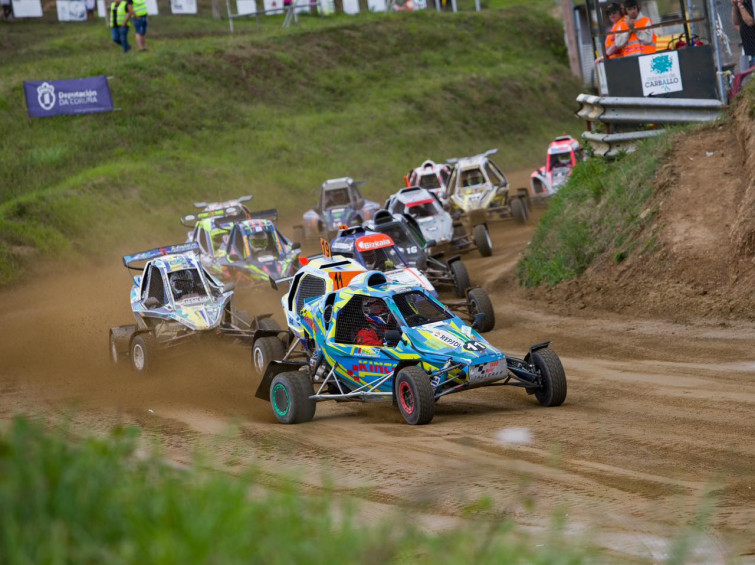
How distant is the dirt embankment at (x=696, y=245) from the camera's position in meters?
13.4

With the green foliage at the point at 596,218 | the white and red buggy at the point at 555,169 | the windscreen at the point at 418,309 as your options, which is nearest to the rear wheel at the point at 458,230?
the green foliage at the point at 596,218

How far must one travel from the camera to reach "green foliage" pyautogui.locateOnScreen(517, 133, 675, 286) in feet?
51.7

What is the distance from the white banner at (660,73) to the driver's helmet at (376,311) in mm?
8117

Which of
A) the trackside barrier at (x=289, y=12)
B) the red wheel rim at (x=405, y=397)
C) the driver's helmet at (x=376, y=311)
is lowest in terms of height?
the red wheel rim at (x=405, y=397)

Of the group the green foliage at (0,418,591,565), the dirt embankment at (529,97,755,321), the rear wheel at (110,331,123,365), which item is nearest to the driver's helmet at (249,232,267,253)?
the rear wheel at (110,331,123,365)

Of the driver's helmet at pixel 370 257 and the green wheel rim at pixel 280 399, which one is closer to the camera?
the green wheel rim at pixel 280 399

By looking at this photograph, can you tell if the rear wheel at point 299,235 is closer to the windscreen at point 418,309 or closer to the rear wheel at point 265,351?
the rear wheel at point 265,351

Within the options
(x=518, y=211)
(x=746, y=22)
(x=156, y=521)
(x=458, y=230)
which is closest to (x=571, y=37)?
(x=518, y=211)

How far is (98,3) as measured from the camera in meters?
51.8

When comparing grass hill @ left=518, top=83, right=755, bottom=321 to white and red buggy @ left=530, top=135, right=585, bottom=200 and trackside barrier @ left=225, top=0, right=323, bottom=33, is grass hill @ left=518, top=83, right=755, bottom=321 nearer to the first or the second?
white and red buggy @ left=530, top=135, right=585, bottom=200

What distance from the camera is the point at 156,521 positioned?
3.23m

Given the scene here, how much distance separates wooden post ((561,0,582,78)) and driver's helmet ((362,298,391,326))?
39251 mm

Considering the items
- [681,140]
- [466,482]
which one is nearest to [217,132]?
[681,140]

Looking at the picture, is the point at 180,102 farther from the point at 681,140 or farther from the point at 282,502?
the point at 282,502
